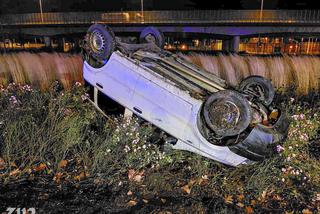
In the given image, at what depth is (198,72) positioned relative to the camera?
470cm

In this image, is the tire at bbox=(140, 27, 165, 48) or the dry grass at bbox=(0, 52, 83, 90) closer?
the tire at bbox=(140, 27, 165, 48)

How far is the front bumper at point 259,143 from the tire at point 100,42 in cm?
230

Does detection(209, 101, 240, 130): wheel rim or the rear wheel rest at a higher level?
the rear wheel

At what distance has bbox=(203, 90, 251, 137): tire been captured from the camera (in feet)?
11.4

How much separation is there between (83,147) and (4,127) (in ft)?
4.27

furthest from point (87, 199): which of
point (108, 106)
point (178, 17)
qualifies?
point (178, 17)

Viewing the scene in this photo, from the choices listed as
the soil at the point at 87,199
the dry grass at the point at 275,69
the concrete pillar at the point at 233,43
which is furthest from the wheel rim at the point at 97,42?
the concrete pillar at the point at 233,43

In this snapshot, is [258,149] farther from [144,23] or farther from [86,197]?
[144,23]

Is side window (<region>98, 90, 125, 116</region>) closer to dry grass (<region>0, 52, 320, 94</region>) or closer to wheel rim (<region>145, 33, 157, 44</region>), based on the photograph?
wheel rim (<region>145, 33, 157, 44</region>)

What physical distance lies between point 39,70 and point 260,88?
551 cm

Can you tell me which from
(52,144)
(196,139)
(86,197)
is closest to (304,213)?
(196,139)

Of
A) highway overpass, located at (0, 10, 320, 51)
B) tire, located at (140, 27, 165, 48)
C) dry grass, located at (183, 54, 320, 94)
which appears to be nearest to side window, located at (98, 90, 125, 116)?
tire, located at (140, 27, 165, 48)

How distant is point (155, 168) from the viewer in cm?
400

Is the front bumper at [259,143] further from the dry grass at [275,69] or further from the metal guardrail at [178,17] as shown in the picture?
the metal guardrail at [178,17]
